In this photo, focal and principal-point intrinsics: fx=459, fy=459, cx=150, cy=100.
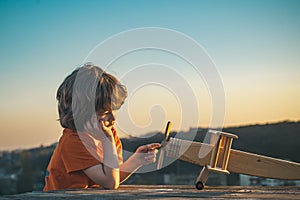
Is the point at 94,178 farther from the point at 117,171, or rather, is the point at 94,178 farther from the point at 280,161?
the point at 280,161

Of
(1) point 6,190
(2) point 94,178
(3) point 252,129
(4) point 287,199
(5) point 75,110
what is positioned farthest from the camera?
(1) point 6,190

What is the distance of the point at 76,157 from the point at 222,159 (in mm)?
875

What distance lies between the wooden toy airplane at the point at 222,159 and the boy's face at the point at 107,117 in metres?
0.39

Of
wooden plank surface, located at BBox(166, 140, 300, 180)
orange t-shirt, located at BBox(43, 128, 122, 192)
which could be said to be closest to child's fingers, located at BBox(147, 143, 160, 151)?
wooden plank surface, located at BBox(166, 140, 300, 180)

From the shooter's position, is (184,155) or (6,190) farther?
(6,190)

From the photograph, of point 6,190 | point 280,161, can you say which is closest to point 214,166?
point 280,161

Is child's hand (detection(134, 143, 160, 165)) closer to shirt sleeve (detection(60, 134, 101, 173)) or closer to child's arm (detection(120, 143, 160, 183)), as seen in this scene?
child's arm (detection(120, 143, 160, 183))

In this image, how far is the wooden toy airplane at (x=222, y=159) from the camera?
8.89 feet

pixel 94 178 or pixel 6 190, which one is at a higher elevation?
pixel 94 178

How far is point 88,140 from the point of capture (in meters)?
2.78

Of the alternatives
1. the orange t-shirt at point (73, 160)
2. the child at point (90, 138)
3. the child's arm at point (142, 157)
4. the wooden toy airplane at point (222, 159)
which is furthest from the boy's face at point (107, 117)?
the wooden toy airplane at point (222, 159)

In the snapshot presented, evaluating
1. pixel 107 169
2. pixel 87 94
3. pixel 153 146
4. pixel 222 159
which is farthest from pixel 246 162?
pixel 87 94

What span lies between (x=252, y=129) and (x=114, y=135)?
15.4 meters

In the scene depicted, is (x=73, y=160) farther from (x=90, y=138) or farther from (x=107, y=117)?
(x=107, y=117)
